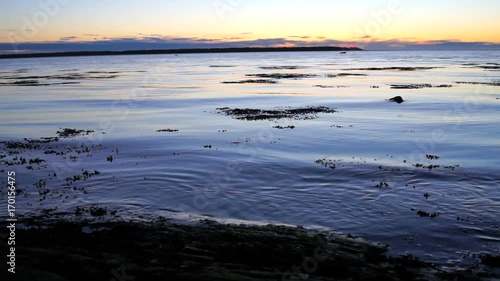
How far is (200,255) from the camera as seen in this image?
33.1ft

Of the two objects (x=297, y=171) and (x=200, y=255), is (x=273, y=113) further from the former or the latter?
(x=200, y=255)

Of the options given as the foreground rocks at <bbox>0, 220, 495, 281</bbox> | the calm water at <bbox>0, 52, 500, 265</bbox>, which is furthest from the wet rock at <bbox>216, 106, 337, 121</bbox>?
the foreground rocks at <bbox>0, 220, 495, 281</bbox>

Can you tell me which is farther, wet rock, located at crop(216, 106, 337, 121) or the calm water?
A: wet rock, located at crop(216, 106, 337, 121)

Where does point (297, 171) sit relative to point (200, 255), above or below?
above

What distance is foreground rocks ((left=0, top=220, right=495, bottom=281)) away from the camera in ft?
28.9

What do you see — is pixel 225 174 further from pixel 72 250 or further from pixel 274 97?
pixel 274 97

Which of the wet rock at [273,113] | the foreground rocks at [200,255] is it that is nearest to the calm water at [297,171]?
the foreground rocks at [200,255]

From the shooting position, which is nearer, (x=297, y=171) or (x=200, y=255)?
(x=200, y=255)

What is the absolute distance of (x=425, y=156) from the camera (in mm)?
23172

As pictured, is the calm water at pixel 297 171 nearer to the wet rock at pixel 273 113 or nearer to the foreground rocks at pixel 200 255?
the foreground rocks at pixel 200 255

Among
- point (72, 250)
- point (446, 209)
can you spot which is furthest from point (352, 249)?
point (72, 250)

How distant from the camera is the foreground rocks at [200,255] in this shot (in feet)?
28.9

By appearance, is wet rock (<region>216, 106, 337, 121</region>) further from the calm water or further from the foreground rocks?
the foreground rocks

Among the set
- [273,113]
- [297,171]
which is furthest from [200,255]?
[273,113]
